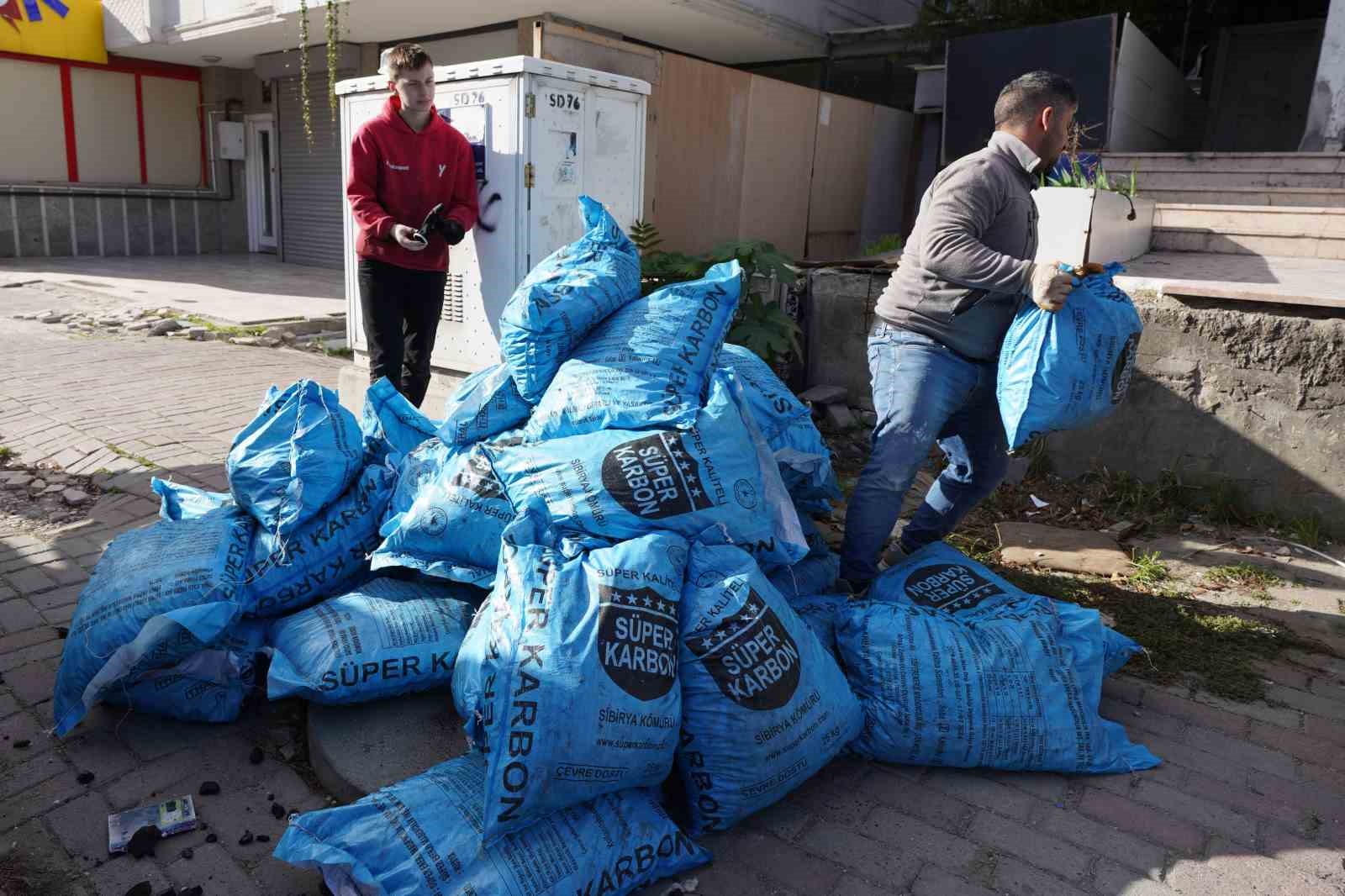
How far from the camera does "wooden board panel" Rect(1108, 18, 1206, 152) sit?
8250mm

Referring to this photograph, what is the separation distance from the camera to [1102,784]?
7.95 feet

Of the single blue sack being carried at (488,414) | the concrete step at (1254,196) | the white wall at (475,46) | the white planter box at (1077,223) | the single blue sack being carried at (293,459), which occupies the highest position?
the white wall at (475,46)

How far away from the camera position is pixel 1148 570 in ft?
12.5

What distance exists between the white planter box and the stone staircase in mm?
1310

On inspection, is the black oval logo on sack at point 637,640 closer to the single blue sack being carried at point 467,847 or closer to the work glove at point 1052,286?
the single blue sack being carried at point 467,847

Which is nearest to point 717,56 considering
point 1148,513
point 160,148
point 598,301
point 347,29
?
point 347,29

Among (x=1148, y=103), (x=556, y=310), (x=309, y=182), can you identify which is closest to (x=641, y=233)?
(x=556, y=310)

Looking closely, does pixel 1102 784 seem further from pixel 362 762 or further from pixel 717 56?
pixel 717 56

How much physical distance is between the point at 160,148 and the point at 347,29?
247 inches

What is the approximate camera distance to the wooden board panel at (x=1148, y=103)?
8250 mm

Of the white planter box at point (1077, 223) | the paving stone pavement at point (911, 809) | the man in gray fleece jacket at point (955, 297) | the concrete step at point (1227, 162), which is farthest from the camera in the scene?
the concrete step at point (1227, 162)

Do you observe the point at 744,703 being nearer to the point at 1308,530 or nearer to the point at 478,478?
the point at 478,478

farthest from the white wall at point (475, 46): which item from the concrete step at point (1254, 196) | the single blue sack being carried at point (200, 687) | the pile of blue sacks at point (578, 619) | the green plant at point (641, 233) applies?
the single blue sack being carried at point (200, 687)

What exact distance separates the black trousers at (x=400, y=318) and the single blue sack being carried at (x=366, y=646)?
2.01m
